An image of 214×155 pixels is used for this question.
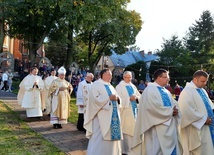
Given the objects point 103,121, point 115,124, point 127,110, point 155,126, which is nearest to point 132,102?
point 127,110

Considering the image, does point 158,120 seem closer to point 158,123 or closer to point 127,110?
point 158,123

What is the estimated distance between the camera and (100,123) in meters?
6.61

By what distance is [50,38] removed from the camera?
36.7 meters

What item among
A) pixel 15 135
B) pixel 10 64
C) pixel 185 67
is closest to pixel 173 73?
pixel 185 67

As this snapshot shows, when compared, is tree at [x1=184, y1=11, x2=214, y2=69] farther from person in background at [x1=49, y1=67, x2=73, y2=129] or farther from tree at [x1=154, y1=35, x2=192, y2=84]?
person in background at [x1=49, y1=67, x2=73, y2=129]

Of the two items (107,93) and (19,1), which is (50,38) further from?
(107,93)

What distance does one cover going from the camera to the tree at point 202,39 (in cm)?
4491

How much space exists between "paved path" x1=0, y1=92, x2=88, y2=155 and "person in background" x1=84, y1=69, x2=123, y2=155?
136 centimetres

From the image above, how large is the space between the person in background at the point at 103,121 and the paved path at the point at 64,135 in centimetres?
136

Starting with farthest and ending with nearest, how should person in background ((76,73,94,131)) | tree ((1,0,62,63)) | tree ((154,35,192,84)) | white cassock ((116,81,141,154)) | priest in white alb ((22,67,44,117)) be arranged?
tree ((154,35,192,84))
tree ((1,0,62,63))
priest in white alb ((22,67,44,117))
person in background ((76,73,94,131))
white cassock ((116,81,141,154))

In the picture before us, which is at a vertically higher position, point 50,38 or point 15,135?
point 50,38

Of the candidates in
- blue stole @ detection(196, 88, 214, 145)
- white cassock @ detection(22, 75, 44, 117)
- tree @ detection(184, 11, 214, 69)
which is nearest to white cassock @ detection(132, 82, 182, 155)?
blue stole @ detection(196, 88, 214, 145)

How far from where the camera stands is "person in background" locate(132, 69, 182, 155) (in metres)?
5.71

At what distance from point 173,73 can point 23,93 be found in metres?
32.7
